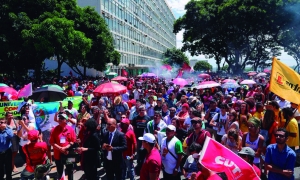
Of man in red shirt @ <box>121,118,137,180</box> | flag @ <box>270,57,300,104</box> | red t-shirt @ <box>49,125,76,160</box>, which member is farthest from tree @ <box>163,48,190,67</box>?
red t-shirt @ <box>49,125,76,160</box>

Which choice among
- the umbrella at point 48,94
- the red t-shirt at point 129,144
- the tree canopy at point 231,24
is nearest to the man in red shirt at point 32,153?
the red t-shirt at point 129,144

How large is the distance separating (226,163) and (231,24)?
32973mm

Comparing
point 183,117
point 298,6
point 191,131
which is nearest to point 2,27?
point 183,117

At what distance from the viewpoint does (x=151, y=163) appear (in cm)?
406

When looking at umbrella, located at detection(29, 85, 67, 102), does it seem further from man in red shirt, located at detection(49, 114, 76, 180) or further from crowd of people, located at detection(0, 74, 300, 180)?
man in red shirt, located at detection(49, 114, 76, 180)

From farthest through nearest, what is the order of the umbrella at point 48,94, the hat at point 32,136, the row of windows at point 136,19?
1. the row of windows at point 136,19
2. the umbrella at point 48,94
3. the hat at point 32,136

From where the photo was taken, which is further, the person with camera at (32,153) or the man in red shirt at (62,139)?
the man in red shirt at (62,139)

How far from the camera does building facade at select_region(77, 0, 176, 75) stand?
146 ft

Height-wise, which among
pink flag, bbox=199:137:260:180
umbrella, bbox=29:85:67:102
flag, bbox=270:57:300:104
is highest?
flag, bbox=270:57:300:104

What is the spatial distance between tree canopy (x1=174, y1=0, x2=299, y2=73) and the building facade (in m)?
10.6

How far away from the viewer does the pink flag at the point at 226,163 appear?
3.15 metres

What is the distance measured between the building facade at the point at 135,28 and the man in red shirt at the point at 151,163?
1338 inches

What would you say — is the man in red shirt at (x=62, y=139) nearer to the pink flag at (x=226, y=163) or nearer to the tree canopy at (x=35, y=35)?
the pink flag at (x=226, y=163)

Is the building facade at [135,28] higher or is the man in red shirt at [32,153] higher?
the building facade at [135,28]
